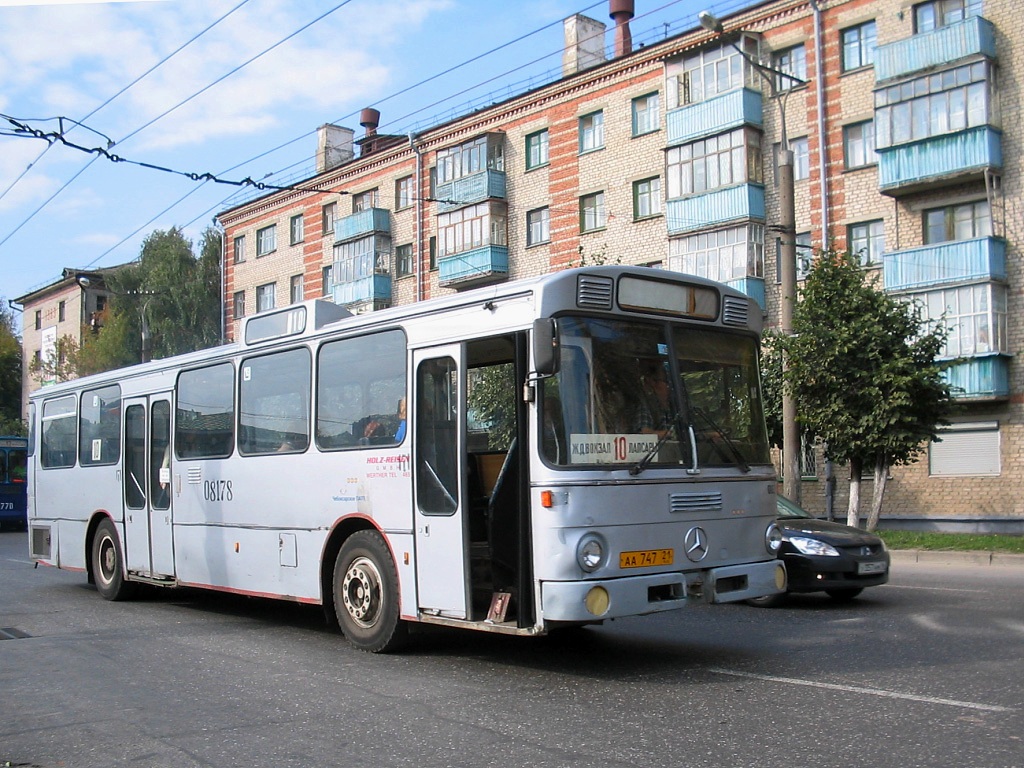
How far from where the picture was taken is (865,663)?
808 centimetres

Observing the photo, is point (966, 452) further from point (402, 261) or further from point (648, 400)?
point (402, 261)

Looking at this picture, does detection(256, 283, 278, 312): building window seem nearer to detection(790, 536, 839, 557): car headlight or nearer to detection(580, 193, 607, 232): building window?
detection(580, 193, 607, 232): building window

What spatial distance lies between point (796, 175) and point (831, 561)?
2264 centimetres

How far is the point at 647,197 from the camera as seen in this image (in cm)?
3622

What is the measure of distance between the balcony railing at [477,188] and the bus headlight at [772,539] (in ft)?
106

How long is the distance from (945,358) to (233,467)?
21.8 meters

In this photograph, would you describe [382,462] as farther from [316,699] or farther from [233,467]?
[233,467]

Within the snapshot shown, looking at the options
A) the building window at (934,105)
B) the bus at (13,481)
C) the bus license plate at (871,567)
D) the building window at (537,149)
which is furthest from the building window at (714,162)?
the bus at (13,481)

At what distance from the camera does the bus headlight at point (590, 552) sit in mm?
7316

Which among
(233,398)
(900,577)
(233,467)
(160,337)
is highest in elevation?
(160,337)

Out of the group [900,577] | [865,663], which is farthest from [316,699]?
[900,577]

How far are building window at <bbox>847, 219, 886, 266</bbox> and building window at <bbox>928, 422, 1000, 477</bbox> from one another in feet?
16.9

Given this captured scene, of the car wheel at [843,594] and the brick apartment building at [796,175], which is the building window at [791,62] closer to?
the brick apartment building at [796,175]

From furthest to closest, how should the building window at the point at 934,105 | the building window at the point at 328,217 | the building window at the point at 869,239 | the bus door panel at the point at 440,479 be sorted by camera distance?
the building window at the point at 328,217
the building window at the point at 869,239
the building window at the point at 934,105
the bus door panel at the point at 440,479
